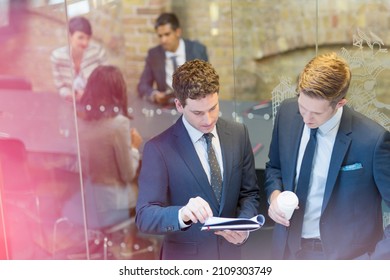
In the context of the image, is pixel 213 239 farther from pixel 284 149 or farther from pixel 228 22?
pixel 228 22

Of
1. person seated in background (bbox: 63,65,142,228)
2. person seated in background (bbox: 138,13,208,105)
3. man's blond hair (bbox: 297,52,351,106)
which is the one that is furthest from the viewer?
person seated in background (bbox: 63,65,142,228)

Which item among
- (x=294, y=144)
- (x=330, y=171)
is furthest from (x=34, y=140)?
(x=330, y=171)

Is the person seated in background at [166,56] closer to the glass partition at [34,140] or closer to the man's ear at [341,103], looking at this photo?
the glass partition at [34,140]

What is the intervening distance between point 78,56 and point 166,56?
39cm

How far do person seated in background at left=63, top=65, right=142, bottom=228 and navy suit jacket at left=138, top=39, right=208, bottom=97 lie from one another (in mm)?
103

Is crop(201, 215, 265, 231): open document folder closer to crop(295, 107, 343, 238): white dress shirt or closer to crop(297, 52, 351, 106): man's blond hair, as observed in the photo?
crop(295, 107, 343, 238): white dress shirt

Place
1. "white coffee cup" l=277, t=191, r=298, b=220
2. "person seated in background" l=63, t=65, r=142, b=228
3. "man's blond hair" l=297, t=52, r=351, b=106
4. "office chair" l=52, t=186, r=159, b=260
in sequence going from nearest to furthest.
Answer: "man's blond hair" l=297, t=52, r=351, b=106 < "white coffee cup" l=277, t=191, r=298, b=220 < "person seated in background" l=63, t=65, r=142, b=228 < "office chair" l=52, t=186, r=159, b=260

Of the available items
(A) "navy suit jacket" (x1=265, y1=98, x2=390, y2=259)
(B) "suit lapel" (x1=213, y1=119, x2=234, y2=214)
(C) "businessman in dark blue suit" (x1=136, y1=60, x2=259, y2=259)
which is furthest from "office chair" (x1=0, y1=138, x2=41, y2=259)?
(A) "navy suit jacket" (x1=265, y1=98, x2=390, y2=259)

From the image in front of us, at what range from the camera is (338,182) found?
2602 mm

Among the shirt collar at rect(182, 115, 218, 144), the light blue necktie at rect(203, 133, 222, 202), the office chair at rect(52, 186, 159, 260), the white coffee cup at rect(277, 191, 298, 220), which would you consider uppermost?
the shirt collar at rect(182, 115, 218, 144)

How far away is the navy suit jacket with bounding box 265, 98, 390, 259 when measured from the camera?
2.56 meters

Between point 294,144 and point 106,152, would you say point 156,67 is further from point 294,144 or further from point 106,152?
point 294,144

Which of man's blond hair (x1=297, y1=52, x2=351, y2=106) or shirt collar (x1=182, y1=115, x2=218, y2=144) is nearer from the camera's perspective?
man's blond hair (x1=297, y1=52, x2=351, y2=106)
